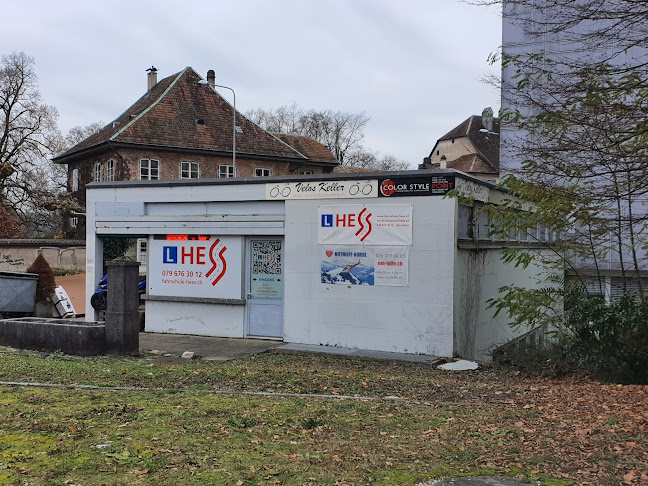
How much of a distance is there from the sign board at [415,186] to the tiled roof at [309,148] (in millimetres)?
36852

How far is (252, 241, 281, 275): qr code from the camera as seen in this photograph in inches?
589

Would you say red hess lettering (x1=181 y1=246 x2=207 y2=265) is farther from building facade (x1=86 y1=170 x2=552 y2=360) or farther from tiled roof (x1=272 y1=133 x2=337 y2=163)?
tiled roof (x1=272 y1=133 x2=337 y2=163)

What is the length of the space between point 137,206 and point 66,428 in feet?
34.8

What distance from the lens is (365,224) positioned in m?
13.7

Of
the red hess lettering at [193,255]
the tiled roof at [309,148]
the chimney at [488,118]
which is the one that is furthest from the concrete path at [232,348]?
the chimney at [488,118]

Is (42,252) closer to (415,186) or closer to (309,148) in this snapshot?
(415,186)

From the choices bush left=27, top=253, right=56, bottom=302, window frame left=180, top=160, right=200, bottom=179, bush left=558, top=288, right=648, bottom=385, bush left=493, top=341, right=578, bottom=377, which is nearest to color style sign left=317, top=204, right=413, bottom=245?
bush left=493, top=341, right=578, bottom=377

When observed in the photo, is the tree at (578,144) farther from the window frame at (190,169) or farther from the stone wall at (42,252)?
the window frame at (190,169)

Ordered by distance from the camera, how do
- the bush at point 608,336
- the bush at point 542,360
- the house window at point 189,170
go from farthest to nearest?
the house window at point 189,170
the bush at point 542,360
the bush at point 608,336

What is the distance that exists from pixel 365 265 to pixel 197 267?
422 centimetres

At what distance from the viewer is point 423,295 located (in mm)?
13094

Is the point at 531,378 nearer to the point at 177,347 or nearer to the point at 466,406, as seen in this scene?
the point at 466,406

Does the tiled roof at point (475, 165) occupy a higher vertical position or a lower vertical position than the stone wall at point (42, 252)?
higher

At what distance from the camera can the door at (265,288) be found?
1488cm
